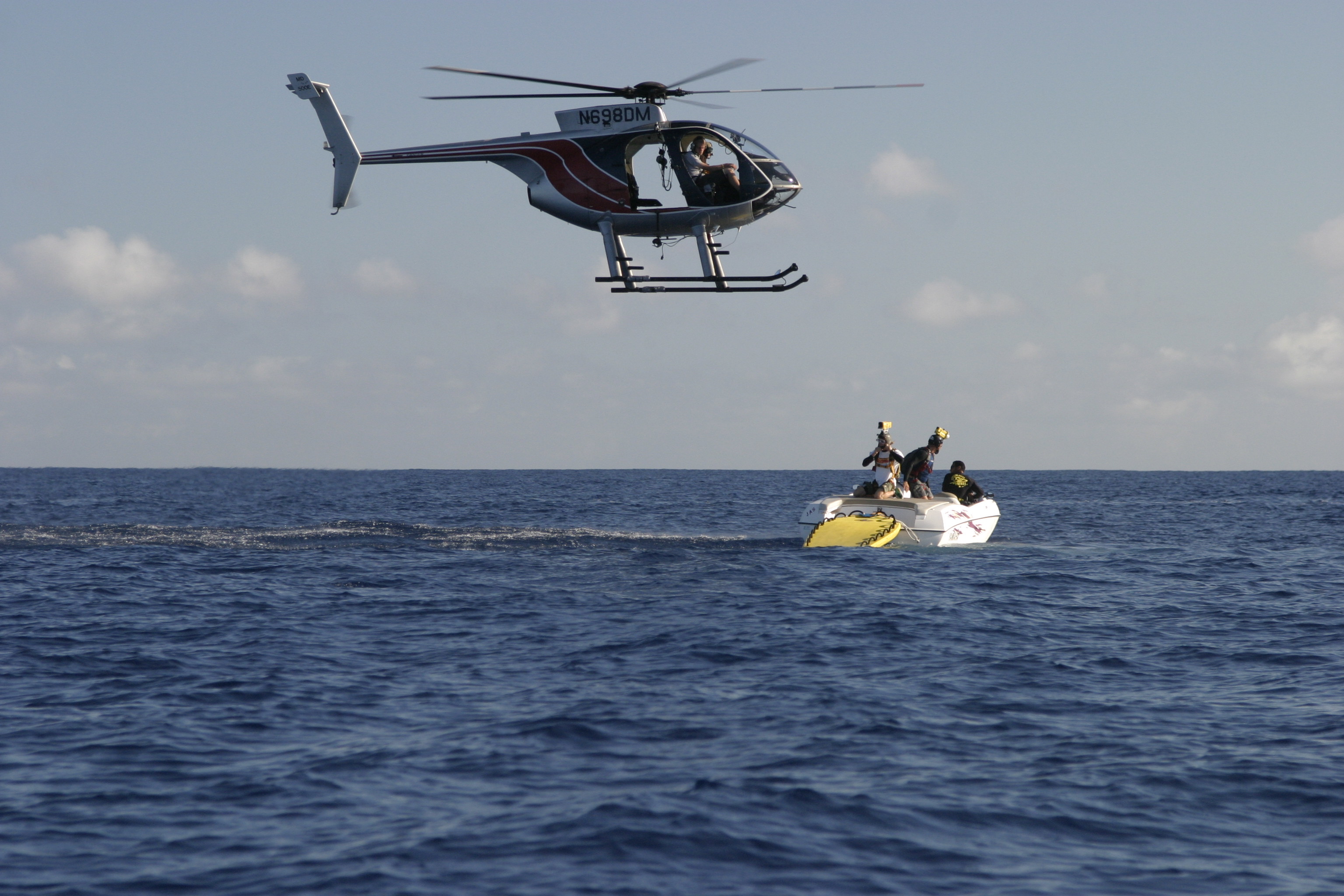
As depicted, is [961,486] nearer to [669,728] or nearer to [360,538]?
[360,538]

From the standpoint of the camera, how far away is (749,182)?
75.6 feet

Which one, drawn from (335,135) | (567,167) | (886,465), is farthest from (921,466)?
(335,135)

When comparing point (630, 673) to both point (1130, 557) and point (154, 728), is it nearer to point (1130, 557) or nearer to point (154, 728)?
point (154, 728)

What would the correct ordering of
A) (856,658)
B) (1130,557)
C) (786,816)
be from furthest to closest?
(1130,557) < (856,658) < (786,816)

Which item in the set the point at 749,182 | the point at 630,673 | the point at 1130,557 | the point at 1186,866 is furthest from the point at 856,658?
the point at 1130,557

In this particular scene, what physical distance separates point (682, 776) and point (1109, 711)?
4.99 m

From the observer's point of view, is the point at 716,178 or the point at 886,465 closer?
the point at 716,178

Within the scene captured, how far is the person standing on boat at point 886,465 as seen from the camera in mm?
26656

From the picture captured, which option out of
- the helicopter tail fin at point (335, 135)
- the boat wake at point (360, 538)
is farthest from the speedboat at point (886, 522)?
the helicopter tail fin at point (335, 135)

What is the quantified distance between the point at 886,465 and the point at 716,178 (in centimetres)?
763

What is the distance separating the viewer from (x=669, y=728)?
1131 centimetres

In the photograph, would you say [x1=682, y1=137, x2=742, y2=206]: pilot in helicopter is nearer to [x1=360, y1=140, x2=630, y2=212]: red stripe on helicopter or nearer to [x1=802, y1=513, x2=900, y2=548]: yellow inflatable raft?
[x1=360, y1=140, x2=630, y2=212]: red stripe on helicopter

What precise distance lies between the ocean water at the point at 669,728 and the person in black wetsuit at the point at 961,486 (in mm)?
2334

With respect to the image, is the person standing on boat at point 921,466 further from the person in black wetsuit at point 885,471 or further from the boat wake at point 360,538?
the boat wake at point 360,538
